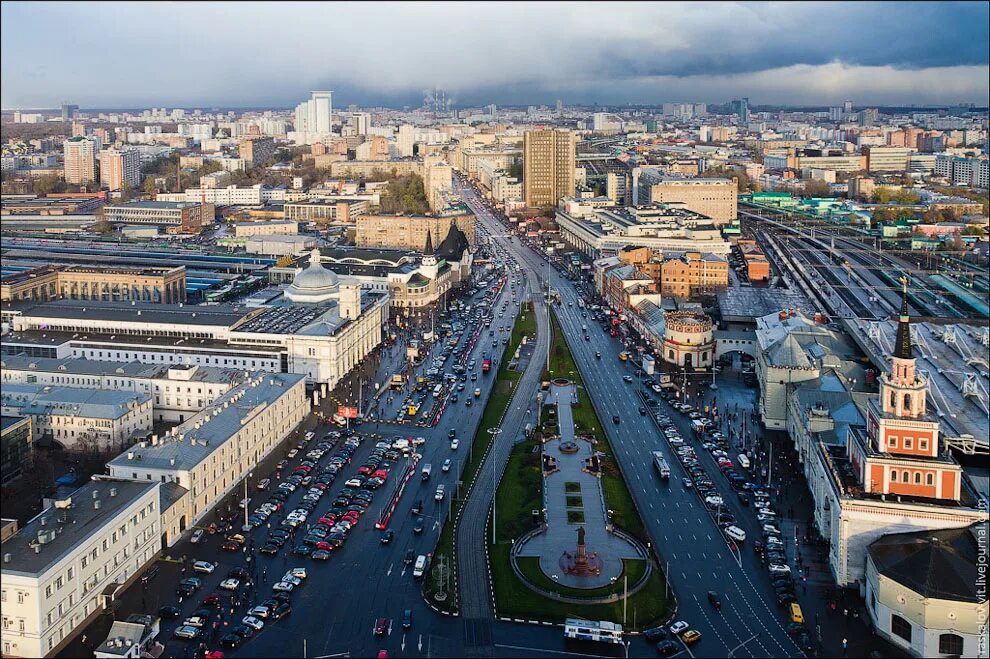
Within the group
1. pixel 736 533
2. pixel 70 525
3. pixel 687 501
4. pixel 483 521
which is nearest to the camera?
pixel 70 525

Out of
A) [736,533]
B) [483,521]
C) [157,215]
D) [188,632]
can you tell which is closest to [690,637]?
[736,533]

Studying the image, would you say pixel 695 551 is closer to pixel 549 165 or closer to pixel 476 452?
pixel 476 452

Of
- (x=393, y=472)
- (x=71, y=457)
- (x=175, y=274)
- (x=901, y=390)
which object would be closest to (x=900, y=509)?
(x=901, y=390)

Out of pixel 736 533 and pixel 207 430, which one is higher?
pixel 207 430

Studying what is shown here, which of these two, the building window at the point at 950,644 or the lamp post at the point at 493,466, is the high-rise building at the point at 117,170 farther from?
the building window at the point at 950,644

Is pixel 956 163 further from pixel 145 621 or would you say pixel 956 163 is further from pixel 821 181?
pixel 145 621

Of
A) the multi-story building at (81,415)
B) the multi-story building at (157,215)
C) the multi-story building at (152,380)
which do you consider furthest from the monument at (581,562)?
the multi-story building at (157,215)
